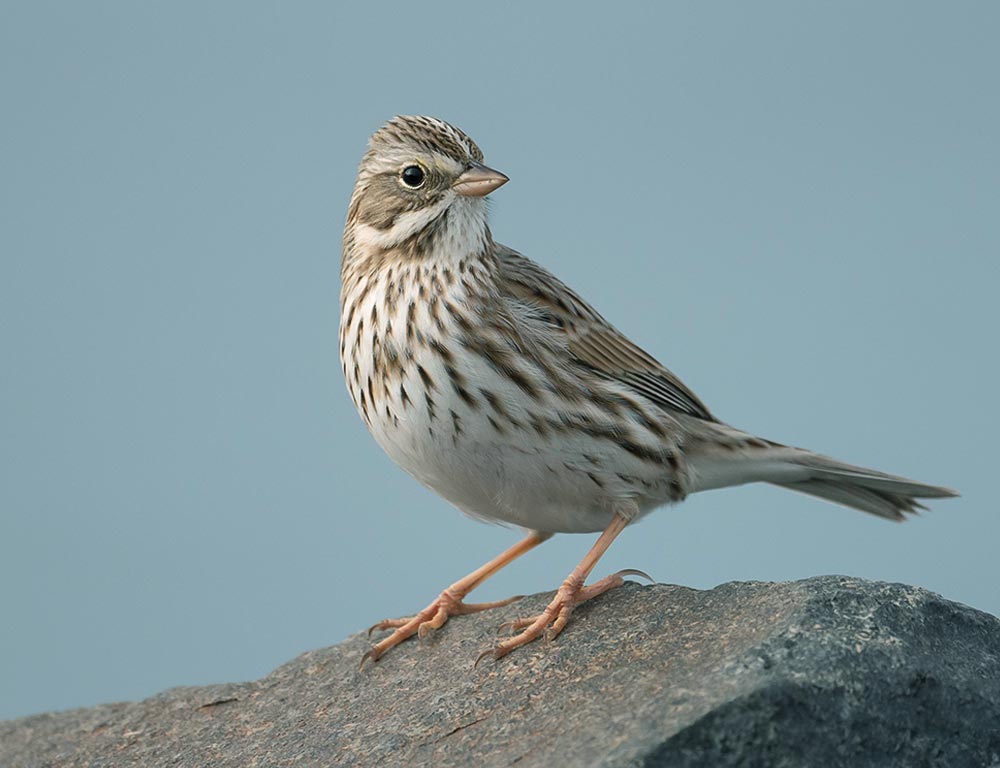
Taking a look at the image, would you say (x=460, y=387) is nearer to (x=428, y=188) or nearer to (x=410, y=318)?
(x=410, y=318)

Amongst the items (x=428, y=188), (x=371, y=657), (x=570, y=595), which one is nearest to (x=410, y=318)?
(x=428, y=188)

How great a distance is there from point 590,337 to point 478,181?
0.89 m

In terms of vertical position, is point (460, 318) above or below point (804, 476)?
above

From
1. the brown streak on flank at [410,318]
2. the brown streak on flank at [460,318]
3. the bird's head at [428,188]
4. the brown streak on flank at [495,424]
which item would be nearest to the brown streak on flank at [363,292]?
the bird's head at [428,188]

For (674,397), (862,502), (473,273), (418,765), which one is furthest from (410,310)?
(862,502)

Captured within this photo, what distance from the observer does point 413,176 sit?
19.5 ft

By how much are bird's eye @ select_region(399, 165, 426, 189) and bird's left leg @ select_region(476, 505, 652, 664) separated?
1641mm

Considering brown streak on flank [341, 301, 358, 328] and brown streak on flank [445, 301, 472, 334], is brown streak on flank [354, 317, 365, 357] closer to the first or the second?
brown streak on flank [341, 301, 358, 328]

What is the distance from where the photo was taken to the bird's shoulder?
6141mm

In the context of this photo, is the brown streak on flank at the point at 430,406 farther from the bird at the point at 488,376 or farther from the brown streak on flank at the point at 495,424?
the brown streak on flank at the point at 495,424

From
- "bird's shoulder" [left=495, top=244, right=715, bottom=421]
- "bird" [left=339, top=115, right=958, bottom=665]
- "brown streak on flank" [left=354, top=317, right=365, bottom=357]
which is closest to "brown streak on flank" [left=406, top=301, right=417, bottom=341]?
"bird" [left=339, top=115, right=958, bottom=665]

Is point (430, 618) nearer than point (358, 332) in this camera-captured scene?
No

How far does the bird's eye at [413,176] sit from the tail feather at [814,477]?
1.74 m

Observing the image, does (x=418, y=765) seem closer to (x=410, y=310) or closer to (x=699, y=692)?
(x=699, y=692)
